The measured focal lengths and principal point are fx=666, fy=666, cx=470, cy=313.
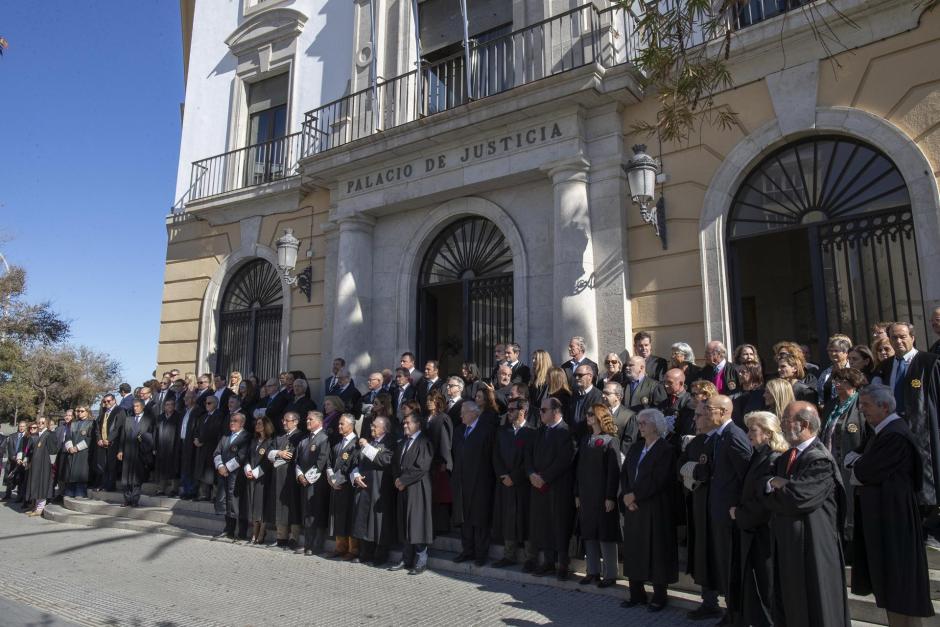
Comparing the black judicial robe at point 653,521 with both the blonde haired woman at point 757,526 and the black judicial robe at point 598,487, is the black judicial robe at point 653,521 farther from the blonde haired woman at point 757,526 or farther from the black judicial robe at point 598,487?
the blonde haired woman at point 757,526

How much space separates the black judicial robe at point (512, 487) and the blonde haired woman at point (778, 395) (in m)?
2.35

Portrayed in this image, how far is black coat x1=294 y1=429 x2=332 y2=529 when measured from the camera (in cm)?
803

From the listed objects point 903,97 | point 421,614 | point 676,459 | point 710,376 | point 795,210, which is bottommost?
point 421,614

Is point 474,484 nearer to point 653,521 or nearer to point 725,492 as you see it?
point 653,521

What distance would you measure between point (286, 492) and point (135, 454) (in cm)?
439

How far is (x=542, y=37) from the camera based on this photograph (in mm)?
10586

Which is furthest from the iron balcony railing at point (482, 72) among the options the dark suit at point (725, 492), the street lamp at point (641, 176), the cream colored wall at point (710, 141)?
the dark suit at point (725, 492)

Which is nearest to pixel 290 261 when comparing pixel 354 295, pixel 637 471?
pixel 354 295

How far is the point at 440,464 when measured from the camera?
759cm

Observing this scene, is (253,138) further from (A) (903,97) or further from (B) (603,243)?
(A) (903,97)

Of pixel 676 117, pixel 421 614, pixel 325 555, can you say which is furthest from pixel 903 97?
pixel 325 555

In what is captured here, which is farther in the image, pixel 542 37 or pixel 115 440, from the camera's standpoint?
pixel 115 440

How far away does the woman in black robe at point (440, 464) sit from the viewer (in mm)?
7559

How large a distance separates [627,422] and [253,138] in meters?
12.0
